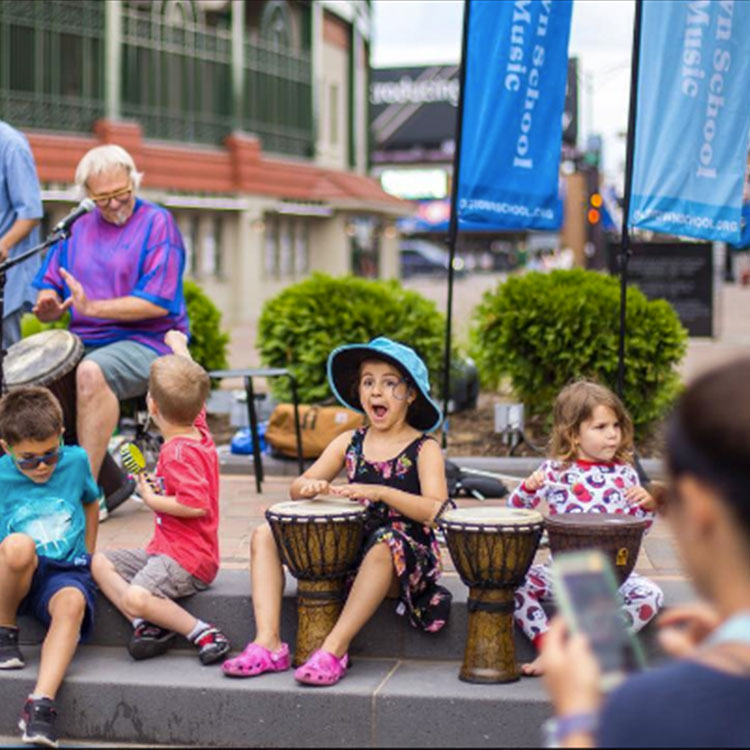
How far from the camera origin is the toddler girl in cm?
513

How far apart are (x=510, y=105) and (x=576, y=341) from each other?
1.84 meters

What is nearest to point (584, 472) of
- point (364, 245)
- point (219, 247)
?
point (219, 247)

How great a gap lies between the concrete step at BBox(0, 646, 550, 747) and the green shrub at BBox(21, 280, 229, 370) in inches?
232

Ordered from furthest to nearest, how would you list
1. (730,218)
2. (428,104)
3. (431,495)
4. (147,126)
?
(428,104) < (147,126) < (730,218) < (431,495)

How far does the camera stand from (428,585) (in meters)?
5.17

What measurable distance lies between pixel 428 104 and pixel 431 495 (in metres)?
90.1

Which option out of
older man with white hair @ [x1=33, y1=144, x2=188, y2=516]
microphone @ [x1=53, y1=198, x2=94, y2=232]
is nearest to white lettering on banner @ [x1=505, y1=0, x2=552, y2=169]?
older man with white hair @ [x1=33, y1=144, x2=188, y2=516]

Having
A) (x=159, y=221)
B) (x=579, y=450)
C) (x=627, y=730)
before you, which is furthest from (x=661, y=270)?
(x=627, y=730)

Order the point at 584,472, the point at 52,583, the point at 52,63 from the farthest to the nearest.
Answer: the point at 52,63, the point at 584,472, the point at 52,583

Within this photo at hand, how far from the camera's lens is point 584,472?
17.2 ft

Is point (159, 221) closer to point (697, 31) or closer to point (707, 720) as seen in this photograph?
point (697, 31)

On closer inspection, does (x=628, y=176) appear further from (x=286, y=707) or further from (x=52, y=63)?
(x=52, y=63)

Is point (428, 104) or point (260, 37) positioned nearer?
point (260, 37)

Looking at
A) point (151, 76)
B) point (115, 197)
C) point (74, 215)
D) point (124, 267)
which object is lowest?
point (124, 267)
